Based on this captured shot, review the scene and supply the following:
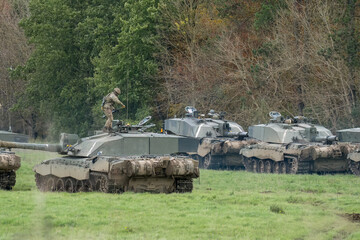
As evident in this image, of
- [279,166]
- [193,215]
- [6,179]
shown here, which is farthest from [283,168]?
[193,215]

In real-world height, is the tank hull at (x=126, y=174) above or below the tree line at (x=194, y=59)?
below

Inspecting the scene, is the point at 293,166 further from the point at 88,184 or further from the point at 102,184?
the point at 102,184

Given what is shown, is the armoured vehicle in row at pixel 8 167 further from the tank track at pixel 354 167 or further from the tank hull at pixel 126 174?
the tank track at pixel 354 167

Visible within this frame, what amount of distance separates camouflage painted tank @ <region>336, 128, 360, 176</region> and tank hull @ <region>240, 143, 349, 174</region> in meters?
0.35

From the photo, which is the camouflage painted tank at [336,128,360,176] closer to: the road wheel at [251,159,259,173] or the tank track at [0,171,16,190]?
the road wheel at [251,159,259,173]

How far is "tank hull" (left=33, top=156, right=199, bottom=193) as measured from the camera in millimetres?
14062

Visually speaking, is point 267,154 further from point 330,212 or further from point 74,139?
point 330,212

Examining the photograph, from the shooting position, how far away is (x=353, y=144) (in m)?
23.0

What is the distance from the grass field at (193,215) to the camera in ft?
30.5

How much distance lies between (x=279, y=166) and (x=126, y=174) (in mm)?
10772

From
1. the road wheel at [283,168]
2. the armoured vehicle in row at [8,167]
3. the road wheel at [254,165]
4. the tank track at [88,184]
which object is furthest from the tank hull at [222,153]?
the armoured vehicle in row at [8,167]

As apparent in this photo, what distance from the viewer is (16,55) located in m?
50.0

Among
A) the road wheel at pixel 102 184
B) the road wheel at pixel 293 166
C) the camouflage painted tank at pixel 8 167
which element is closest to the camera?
the road wheel at pixel 102 184

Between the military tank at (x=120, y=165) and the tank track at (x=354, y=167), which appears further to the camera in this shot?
the tank track at (x=354, y=167)
